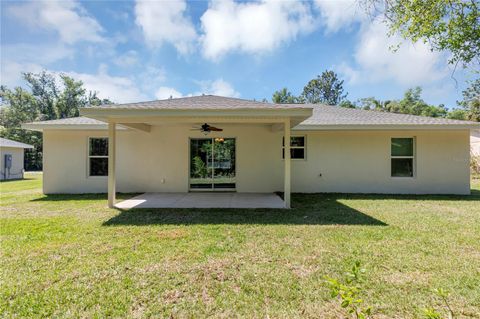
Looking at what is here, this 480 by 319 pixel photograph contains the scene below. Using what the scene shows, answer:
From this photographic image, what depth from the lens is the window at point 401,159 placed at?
33.9 feet

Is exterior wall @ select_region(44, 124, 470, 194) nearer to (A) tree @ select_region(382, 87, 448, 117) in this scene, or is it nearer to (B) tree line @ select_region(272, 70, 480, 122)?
(B) tree line @ select_region(272, 70, 480, 122)

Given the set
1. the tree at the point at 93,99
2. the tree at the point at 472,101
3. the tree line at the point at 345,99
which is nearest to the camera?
the tree at the point at 472,101

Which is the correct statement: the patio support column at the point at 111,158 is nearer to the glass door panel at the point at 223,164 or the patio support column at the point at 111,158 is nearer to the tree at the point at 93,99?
the glass door panel at the point at 223,164

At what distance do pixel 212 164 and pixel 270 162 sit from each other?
248cm

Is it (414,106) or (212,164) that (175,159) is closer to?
(212,164)

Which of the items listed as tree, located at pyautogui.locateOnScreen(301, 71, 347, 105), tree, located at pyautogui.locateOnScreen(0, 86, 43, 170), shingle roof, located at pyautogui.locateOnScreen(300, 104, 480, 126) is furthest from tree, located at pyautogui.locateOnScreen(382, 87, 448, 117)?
tree, located at pyautogui.locateOnScreen(0, 86, 43, 170)

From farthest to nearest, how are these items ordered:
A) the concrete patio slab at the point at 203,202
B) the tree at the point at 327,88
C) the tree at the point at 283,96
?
the tree at the point at 283,96 → the tree at the point at 327,88 → the concrete patio slab at the point at 203,202

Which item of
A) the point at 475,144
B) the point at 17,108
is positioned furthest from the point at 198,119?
the point at 17,108

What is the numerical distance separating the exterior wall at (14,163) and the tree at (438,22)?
80.2 feet

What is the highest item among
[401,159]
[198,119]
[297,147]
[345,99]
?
[345,99]

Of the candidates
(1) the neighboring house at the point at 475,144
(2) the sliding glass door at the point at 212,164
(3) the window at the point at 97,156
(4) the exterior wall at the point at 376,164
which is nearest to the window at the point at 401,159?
(4) the exterior wall at the point at 376,164

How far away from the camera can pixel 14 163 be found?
64.6ft

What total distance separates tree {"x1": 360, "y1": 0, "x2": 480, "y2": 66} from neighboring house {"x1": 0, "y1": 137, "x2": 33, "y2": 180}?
80.2 feet

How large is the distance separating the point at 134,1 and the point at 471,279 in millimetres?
10669
